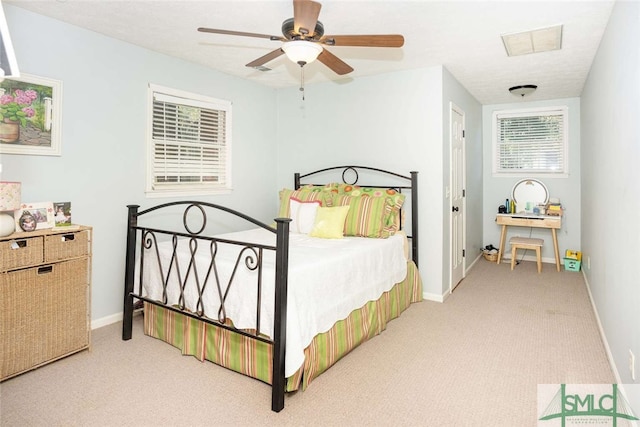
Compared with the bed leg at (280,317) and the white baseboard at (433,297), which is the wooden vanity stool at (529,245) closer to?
the white baseboard at (433,297)

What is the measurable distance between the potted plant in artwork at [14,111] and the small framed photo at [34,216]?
0.51 metres

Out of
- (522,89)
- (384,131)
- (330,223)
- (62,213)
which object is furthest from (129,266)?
(522,89)

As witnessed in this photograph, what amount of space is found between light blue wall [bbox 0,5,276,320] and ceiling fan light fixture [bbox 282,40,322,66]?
1.68 meters

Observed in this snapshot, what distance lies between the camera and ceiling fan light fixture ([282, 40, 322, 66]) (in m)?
2.43

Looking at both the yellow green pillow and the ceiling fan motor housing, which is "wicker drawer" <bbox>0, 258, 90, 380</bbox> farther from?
the ceiling fan motor housing

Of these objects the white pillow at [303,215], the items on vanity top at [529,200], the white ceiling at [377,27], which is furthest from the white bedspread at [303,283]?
the items on vanity top at [529,200]

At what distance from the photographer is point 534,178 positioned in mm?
5965

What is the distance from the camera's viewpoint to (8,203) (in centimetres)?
238

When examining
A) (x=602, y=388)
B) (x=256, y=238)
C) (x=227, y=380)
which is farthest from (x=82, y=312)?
(x=602, y=388)

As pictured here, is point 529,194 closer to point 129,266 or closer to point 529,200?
point 529,200

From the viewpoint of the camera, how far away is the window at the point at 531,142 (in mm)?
5754

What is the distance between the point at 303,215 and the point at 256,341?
1591 millimetres

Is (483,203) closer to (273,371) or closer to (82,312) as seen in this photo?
(273,371)

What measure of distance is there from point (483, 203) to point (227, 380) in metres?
5.15
